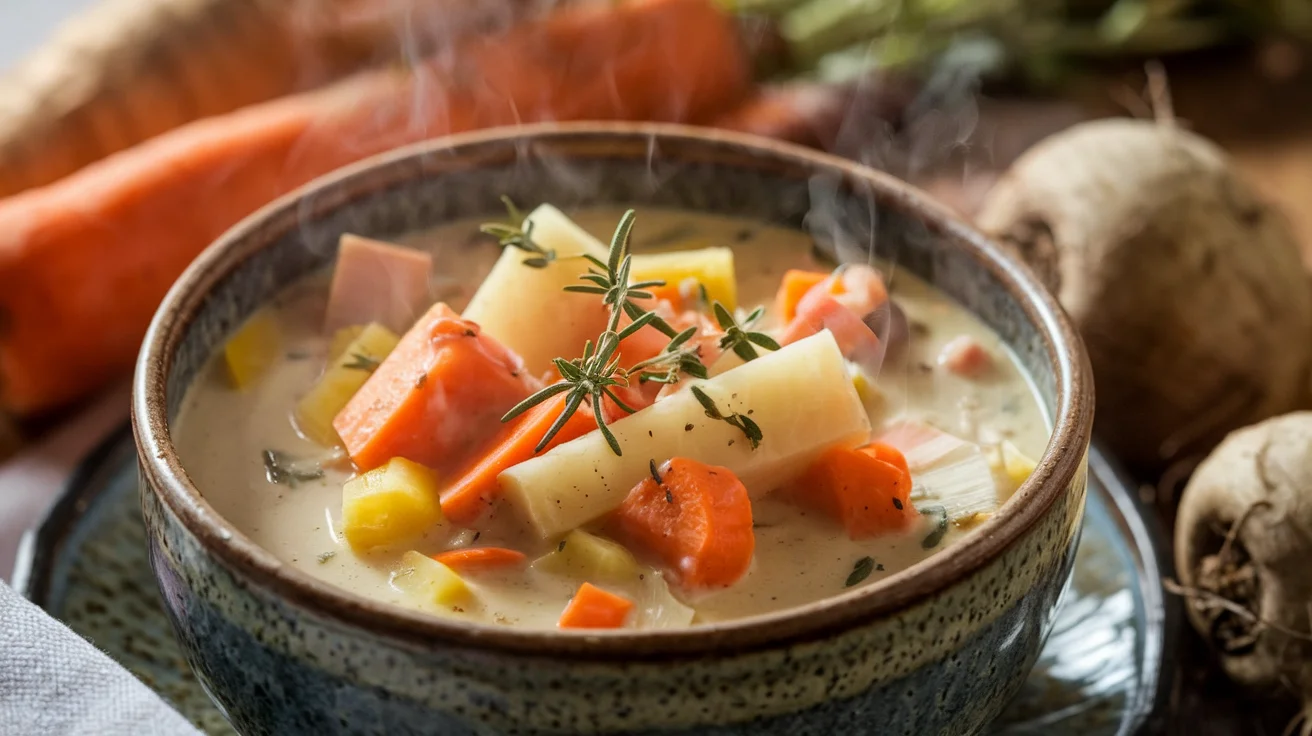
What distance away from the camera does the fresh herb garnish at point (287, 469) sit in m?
1.68

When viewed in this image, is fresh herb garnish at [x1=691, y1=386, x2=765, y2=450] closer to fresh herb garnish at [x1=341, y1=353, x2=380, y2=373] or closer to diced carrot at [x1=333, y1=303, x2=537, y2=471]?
diced carrot at [x1=333, y1=303, x2=537, y2=471]

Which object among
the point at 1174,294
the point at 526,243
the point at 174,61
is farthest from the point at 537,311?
the point at 174,61

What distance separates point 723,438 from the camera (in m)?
1.58

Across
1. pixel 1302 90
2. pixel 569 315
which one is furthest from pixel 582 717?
pixel 1302 90

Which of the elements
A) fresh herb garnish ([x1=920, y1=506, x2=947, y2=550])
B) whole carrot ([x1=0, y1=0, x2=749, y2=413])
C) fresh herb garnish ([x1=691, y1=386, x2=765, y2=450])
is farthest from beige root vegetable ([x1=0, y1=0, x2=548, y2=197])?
fresh herb garnish ([x1=920, y1=506, x2=947, y2=550])

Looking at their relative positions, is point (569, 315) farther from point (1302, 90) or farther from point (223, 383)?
point (1302, 90)

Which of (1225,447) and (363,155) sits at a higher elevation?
(363,155)

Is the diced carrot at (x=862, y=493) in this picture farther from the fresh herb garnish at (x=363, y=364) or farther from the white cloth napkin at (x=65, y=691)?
the white cloth napkin at (x=65, y=691)

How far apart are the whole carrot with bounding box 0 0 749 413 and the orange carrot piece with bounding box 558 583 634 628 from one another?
166cm

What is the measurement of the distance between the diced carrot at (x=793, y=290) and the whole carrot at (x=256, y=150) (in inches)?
50.2

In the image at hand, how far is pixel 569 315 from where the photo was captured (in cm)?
180

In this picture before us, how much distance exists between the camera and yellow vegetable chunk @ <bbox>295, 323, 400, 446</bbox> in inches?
69.9

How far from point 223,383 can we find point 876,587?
1.00 meters

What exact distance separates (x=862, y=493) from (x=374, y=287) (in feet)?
2.69
